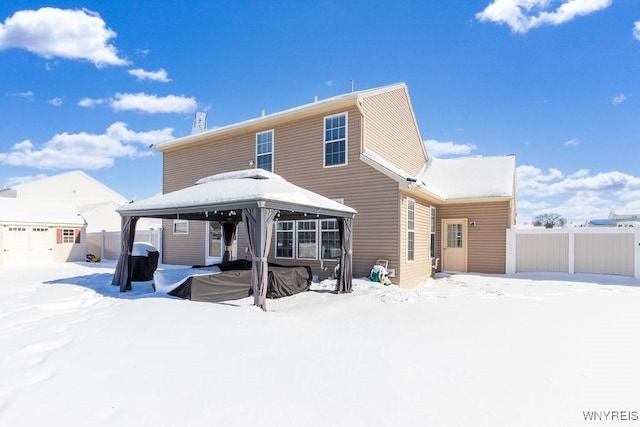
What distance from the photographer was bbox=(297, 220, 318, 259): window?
423 inches

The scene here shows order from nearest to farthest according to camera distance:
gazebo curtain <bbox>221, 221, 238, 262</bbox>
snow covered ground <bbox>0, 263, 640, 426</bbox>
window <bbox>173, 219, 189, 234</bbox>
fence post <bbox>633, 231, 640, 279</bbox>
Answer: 1. snow covered ground <bbox>0, 263, 640, 426</bbox>
2. fence post <bbox>633, 231, 640, 279</bbox>
3. gazebo curtain <bbox>221, 221, 238, 262</bbox>
4. window <bbox>173, 219, 189, 234</bbox>

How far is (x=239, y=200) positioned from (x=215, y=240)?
743 centimetres

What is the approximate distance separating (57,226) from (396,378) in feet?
71.0

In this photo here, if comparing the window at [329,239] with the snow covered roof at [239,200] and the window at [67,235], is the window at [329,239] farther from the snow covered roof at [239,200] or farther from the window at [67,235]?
the window at [67,235]

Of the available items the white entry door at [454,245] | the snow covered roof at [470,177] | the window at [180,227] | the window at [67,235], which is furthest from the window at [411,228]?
the window at [67,235]

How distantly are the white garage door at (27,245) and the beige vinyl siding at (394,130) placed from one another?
60.8 feet

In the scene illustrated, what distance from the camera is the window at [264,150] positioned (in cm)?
1212

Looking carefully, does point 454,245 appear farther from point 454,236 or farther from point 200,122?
point 200,122

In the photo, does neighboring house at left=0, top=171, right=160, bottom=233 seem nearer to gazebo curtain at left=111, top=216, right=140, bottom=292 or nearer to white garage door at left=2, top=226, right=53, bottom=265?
white garage door at left=2, top=226, right=53, bottom=265

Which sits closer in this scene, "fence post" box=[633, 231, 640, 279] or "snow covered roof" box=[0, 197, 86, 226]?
"fence post" box=[633, 231, 640, 279]

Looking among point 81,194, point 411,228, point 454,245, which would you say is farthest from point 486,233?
point 81,194

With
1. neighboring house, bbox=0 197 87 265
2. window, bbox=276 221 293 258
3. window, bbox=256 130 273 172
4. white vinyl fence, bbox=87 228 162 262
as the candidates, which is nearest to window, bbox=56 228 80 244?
neighboring house, bbox=0 197 87 265

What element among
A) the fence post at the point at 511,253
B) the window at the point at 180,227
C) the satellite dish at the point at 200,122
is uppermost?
the satellite dish at the point at 200,122

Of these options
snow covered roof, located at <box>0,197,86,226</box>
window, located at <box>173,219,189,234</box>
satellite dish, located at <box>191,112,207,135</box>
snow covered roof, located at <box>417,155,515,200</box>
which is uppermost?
satellite dish, located at <box>191,112,207,135</box>
